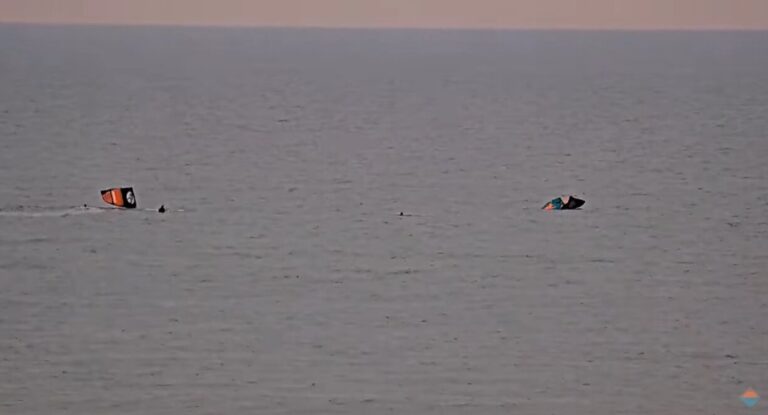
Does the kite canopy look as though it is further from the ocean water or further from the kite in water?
the kite in water

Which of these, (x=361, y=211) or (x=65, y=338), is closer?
(x=65, y=338)

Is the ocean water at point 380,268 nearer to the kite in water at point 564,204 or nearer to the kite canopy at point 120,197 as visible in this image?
the kite in water at point 564,204

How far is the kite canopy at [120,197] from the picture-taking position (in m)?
68.6

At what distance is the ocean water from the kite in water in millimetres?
767

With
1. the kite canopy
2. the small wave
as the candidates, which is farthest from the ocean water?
the kite canopy

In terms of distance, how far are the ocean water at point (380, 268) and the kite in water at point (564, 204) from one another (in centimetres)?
77

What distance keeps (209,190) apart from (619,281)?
22.3 metres

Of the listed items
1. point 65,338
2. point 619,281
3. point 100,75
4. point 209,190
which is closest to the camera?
point 65,338

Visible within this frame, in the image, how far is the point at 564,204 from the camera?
70.3 meters

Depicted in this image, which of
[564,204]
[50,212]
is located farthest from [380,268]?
[50,212]

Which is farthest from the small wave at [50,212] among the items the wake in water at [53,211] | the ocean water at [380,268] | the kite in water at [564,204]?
the kite in water at [564,204]

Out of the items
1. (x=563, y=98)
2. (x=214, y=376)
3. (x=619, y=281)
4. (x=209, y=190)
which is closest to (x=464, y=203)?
(x=209, y=190)

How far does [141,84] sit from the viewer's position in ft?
499

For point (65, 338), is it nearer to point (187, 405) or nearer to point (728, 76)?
point (187, 405)
